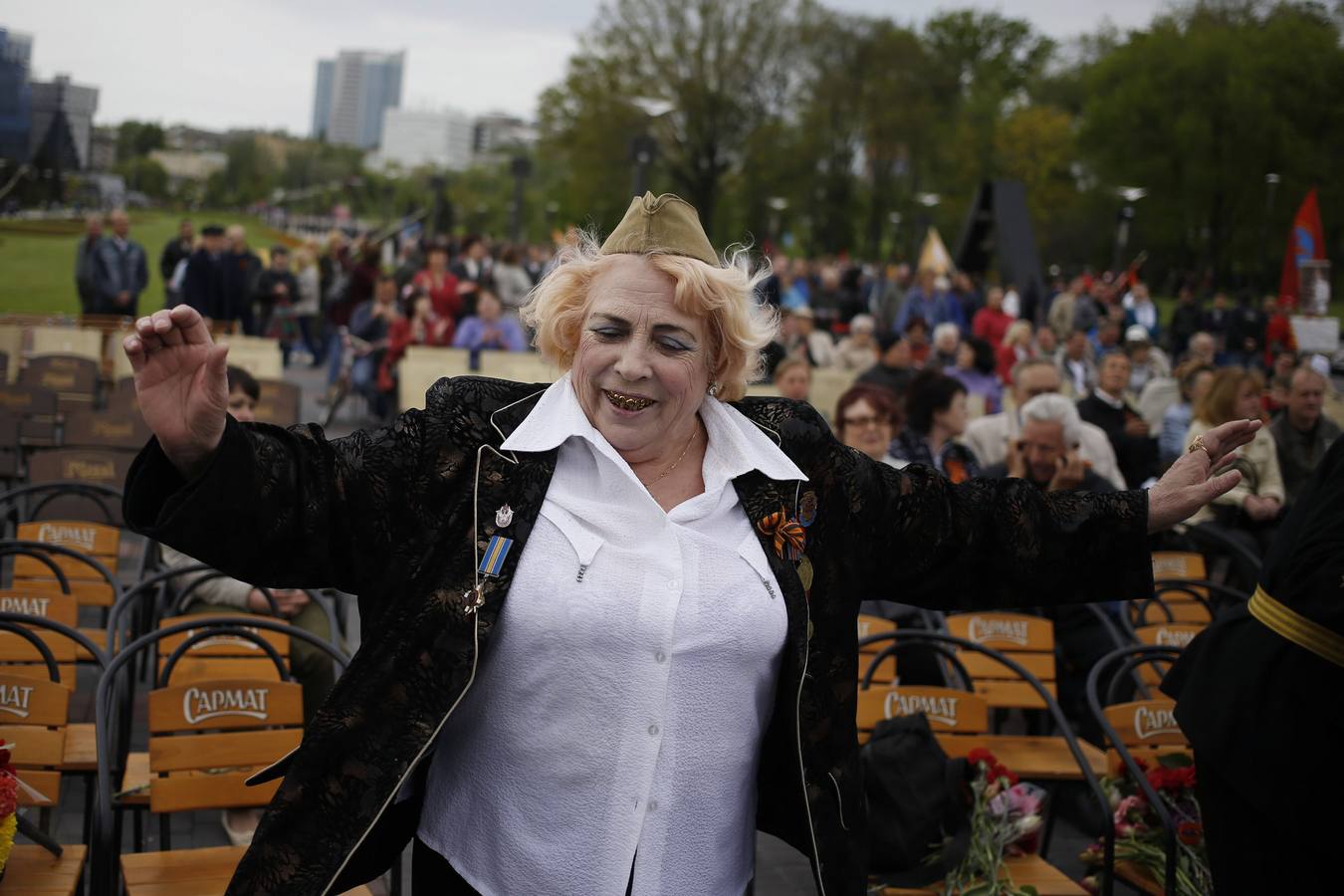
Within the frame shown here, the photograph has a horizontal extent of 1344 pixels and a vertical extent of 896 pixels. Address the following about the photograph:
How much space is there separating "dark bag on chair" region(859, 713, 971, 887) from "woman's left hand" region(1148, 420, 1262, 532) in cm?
153

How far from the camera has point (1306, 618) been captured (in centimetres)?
270

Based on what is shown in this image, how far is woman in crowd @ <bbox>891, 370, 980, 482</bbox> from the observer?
23.9ft

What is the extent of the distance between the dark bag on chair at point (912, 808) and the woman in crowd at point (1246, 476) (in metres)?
4.44

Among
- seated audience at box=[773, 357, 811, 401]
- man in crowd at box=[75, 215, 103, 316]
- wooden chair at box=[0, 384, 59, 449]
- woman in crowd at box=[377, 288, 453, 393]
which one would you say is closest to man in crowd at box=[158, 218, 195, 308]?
man in crowd at box=[75, 215, 103, 316]

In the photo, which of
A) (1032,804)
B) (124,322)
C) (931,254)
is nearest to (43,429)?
(124,322)

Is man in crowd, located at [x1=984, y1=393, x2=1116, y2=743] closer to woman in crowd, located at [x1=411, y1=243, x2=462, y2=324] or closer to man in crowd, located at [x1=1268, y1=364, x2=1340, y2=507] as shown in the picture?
man in crowd, located at [x1=1268, y1=364, x2=1340, y2=507]

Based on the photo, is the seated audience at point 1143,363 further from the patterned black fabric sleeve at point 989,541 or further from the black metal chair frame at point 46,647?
the patterned black fabric sleeve at point 989,541

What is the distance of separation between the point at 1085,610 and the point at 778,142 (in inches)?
1881

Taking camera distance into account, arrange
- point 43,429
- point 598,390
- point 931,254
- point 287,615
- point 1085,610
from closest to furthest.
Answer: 1. point 598,390
2. point 287,615
3. point 1085,610
4. point 43,429
5. point 931,254

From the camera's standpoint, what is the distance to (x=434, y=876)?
8.05 ft

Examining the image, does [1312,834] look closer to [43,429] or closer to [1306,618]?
[1306,618]

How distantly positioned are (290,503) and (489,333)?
1171 cm

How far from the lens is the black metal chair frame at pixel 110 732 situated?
125 inches

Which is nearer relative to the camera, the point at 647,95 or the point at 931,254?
the point at 931,254
